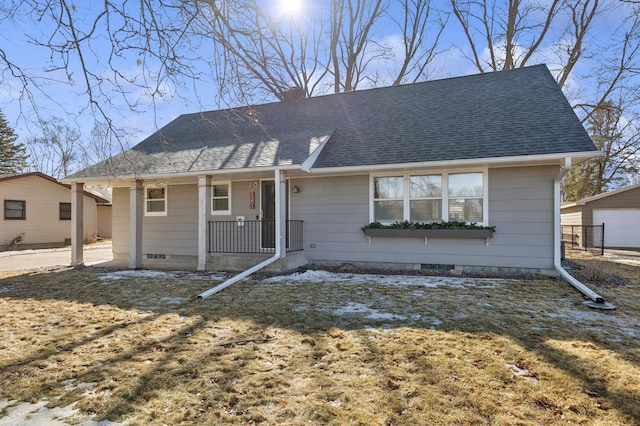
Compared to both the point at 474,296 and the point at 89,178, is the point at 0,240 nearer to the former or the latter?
the point at 89,178

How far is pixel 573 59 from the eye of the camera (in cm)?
1574

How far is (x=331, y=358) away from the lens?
321 centimetres

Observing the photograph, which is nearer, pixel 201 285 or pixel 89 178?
pixel 201 285

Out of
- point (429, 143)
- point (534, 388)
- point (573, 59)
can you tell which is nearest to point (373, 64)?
point (573, 59)

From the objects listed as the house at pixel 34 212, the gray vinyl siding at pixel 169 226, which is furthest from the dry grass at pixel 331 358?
the house at pixel 34 212

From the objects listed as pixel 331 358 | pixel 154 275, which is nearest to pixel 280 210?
pixel 154 275

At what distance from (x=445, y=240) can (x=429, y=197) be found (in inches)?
40.4

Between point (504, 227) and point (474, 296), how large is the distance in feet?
8.38

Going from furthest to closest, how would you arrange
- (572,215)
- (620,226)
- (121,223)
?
(572,215), (620,226), (121,223)

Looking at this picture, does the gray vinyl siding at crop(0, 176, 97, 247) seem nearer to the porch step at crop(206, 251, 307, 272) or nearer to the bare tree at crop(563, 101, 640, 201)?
the porch step at crop(206, 251, 307, 272)

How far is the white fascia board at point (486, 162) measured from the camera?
6.45 metres

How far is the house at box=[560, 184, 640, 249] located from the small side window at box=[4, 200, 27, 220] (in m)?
24.5

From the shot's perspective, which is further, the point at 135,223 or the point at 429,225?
the point at 135,223

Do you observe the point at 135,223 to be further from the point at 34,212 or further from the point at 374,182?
the point at 34,212
